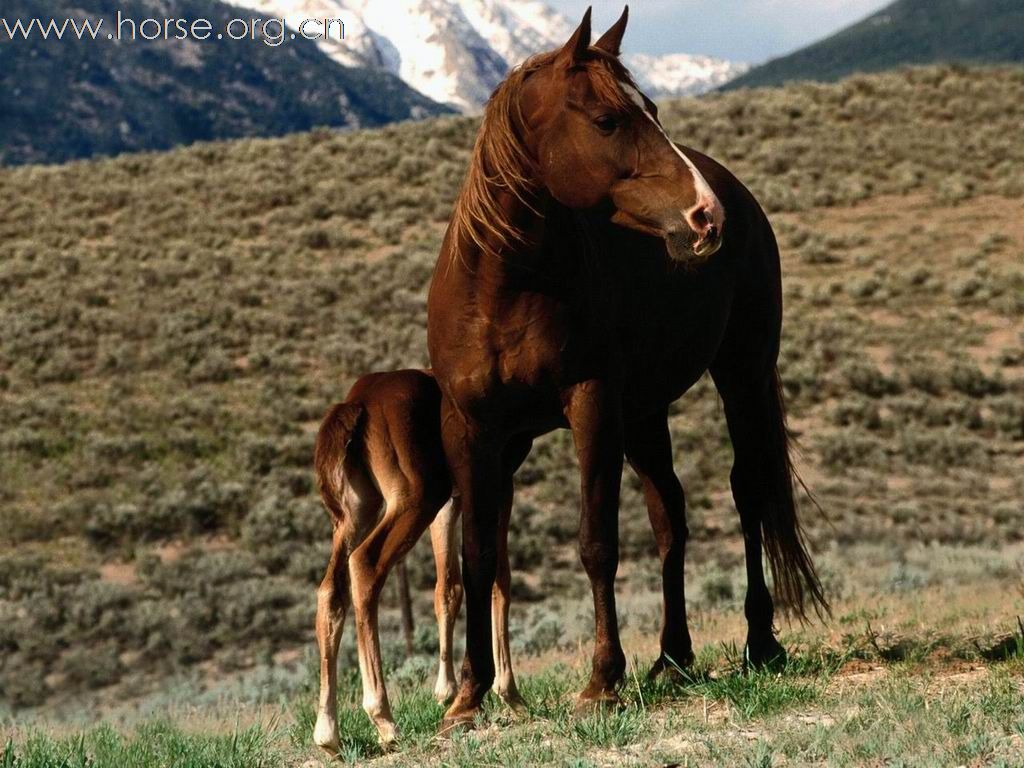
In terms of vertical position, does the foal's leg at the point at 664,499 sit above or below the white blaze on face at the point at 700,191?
below

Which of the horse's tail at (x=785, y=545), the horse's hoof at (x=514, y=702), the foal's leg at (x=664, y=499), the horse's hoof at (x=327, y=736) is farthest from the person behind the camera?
the horse's tail at (x=785, y=545)

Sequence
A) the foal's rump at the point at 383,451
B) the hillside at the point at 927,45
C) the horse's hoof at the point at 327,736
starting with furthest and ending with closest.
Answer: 1. the hillside at the point at 927,45
2. the foal's rump at the point at 383,451
3. the horse's hoof at the point at 327,736

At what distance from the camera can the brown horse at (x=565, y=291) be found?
4965mm

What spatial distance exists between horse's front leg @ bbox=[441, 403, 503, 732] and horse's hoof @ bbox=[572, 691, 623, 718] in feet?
1.48

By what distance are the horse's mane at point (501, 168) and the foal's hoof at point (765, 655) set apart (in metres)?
2.50

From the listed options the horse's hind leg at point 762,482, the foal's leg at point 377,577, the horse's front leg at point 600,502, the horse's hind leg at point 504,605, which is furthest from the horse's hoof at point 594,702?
the horse's hind leg at point 762,482

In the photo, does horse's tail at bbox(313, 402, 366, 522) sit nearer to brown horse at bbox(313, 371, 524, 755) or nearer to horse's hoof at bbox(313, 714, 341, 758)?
brown horse at bbox(313, 371, 524, 755)

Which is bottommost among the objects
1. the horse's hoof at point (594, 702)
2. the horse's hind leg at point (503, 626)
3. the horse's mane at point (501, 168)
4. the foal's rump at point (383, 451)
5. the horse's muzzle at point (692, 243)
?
the horse's hoof at point (594, 702)

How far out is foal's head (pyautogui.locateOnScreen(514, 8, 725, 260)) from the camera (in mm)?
4828

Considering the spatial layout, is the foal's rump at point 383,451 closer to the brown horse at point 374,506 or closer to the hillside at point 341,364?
the brown horse at point 374,506

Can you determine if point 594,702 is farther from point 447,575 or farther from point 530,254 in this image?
point 530,254

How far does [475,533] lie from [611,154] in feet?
5.49

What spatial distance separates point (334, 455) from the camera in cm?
564

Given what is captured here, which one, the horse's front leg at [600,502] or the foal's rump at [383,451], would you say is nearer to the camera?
the horse's front leg at [600,502]
